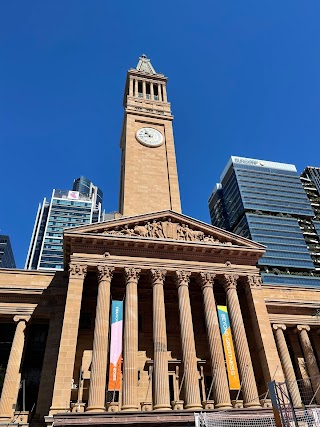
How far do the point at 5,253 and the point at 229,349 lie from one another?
131m

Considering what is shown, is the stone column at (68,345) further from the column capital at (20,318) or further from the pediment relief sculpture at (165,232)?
the column capital at (20,318)

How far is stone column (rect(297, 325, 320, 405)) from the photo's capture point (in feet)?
97.6

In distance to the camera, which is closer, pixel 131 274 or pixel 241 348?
pixel 241 348

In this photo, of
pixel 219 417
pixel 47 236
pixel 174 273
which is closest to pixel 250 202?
pixel 47 236

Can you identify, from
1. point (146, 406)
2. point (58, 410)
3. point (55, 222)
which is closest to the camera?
point (58, 410)

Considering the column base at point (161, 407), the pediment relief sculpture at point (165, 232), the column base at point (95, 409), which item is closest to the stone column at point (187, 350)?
the column base at point (161, 407)

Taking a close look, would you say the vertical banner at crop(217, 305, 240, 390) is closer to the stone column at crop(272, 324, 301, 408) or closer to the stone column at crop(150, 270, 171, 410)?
the stone column at crop(150, 270, 171, 410)

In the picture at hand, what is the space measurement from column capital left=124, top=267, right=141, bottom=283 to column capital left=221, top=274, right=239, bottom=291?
741cm

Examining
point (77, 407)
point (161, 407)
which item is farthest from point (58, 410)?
point (161, 407)

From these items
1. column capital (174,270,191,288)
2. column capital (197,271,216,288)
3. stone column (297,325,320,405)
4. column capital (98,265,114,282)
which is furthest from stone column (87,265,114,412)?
stone column (297,325,320,405)

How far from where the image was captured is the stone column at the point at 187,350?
23359 millimetres

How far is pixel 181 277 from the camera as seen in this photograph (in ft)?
94.3

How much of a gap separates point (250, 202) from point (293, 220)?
1459 centimetres

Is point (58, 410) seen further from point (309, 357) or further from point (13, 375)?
point (309, 357)
